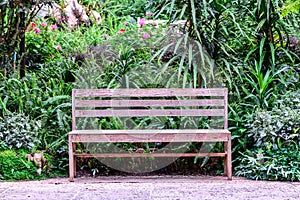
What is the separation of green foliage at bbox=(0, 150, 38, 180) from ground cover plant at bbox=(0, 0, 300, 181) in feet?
0.08

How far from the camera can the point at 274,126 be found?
16.3ft

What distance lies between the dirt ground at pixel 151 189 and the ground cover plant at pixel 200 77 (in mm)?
340

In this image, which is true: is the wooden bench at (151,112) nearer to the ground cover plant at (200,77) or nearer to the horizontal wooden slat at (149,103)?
the horizontal wooden slat at (149,103)

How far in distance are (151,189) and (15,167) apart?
1532mm

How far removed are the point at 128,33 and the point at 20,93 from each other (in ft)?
7.16

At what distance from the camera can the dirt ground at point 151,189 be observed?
390 centimetres

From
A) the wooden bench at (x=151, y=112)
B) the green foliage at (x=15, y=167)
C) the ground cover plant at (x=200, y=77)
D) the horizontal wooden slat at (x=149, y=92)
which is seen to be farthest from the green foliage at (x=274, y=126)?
the green foliage at (x=15, y=167)

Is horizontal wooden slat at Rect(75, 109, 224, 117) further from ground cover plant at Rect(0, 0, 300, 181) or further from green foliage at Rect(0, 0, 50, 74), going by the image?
green foliage at Rect(0, 0, 50, 74)

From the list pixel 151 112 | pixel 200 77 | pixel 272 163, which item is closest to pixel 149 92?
pixel 151 112

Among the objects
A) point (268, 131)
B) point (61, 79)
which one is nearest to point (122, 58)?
point (61, 79)

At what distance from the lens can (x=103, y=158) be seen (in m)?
5.11

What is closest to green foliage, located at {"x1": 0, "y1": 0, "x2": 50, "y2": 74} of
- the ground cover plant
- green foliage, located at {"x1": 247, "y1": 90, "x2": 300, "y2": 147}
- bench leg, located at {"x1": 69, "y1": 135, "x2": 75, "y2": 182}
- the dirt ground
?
the ground cover plant

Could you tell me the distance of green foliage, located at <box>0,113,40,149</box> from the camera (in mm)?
5031

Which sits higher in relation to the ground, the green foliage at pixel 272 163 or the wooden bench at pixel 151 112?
the wooden bench at pixel 151 112
